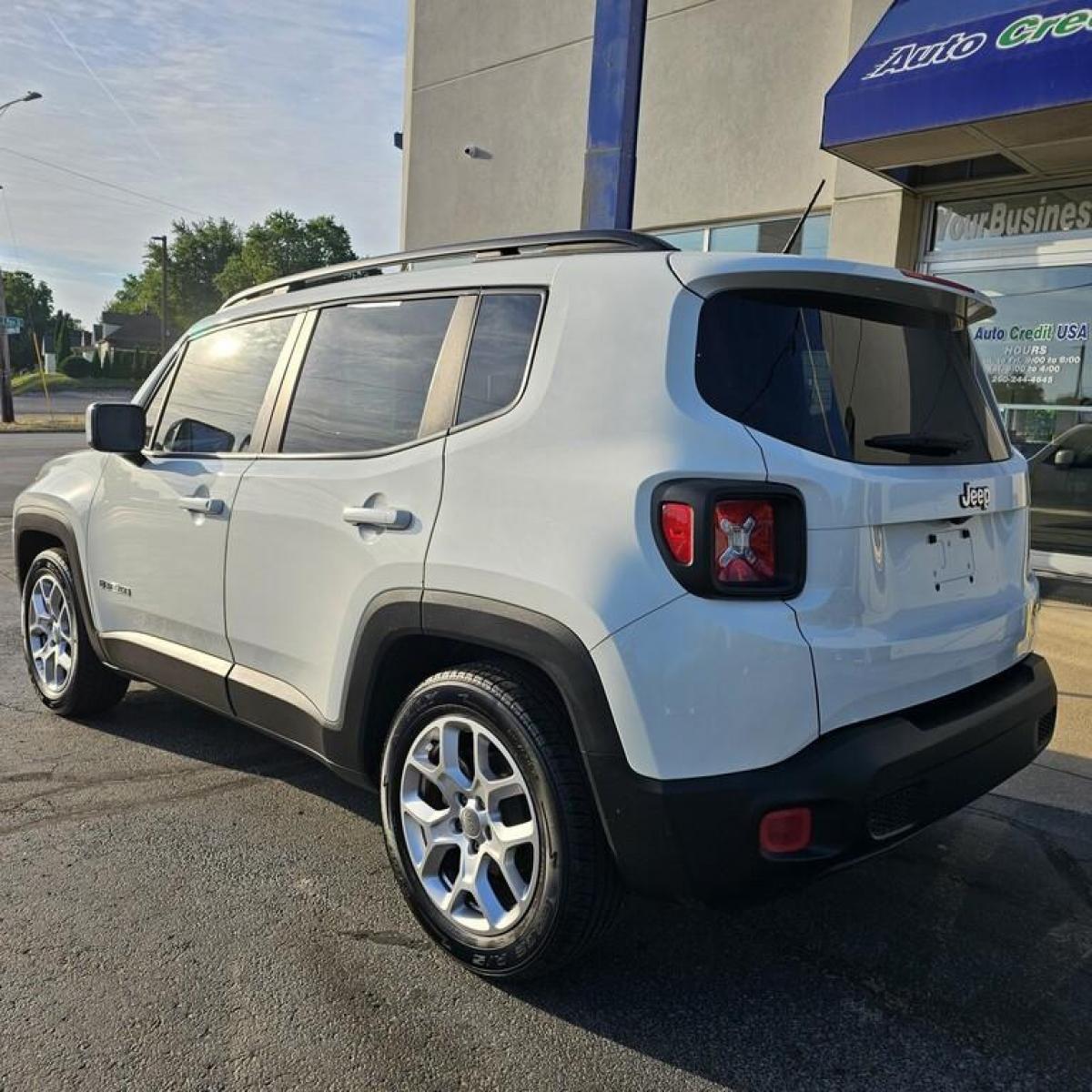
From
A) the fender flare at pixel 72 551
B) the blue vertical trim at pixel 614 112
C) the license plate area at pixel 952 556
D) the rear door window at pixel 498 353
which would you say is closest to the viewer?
the license plate area at pixel 952 556

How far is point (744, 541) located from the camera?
2.21 metres

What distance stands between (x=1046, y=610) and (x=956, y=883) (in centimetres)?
481

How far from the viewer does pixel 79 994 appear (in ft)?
8.25

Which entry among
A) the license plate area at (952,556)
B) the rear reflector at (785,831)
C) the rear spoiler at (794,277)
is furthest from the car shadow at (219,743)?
the rear spoiler at (794,277)

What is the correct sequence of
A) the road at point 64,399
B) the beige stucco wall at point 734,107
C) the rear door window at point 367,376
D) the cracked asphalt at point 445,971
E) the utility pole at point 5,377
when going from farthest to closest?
the road at point 64,399 < the utility pole at point 5,377 < the beige stucco wall at point 734,107 < the rear door window at point 367,376 < the cracked asphalt at point 445,971

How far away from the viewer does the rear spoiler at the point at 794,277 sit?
2402mm

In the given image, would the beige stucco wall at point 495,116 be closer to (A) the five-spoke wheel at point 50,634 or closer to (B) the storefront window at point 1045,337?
(B) the storefront window at point 1045,337

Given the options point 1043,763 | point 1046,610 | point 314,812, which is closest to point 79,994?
point 314,812

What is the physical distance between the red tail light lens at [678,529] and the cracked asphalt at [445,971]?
24.5 inches

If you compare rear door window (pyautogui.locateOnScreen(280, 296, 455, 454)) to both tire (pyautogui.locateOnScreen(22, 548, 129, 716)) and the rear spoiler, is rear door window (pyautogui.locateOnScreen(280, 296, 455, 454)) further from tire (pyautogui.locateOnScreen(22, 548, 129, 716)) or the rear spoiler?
tire (pyautogui.locateOnScreen(22, 548, 129, 716))

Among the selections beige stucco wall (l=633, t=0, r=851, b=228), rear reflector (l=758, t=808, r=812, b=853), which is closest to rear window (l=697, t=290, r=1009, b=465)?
rear reflector (l=758, t=808, r=812, b=853)

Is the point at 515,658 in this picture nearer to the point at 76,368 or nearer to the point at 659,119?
the point at 659,119

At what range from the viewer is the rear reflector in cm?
217

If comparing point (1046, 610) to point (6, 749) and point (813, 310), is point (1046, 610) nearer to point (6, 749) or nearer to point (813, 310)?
point (813, 310)
